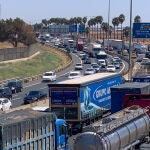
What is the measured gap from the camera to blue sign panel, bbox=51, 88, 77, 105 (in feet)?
99.0

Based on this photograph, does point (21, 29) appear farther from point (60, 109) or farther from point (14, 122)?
point (14, 122)

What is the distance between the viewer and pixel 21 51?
273ft

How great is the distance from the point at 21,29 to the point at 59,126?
8112 centimetres

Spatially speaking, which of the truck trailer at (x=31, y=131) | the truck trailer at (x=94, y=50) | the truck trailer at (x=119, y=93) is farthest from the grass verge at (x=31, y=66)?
the truck trailer at (x=31, y=131)

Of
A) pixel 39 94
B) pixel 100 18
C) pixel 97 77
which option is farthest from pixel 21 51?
pixel 100 18

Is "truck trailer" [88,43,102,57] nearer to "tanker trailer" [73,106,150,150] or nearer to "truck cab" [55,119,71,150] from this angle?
"tanker trailer" [73,106,150,150]

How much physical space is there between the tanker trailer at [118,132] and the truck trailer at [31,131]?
1.25 meters

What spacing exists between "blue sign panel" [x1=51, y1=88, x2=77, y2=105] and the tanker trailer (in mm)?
5348

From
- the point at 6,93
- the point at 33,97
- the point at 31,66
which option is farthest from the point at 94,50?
the point at 33,97

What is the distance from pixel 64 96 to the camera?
30172mm

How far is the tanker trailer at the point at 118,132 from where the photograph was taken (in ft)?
63.9

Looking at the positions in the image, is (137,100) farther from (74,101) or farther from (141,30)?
(141,30)

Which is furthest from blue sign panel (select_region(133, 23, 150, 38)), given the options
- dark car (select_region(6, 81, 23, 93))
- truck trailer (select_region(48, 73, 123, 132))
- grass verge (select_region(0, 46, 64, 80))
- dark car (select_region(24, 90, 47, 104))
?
truck trailer (select_region(48, 73, 123, 132))

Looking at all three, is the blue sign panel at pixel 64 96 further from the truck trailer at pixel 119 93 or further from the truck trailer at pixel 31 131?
the truck trailer at pixel 31 131
